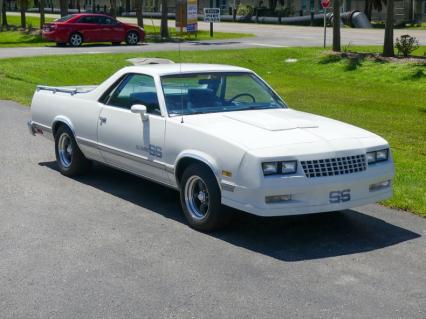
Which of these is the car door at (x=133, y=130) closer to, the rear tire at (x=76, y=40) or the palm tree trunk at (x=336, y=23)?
the palm tree trunk at (x=336, y=23)

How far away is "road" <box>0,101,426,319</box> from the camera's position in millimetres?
5113

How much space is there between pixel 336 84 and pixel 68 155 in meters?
13.9

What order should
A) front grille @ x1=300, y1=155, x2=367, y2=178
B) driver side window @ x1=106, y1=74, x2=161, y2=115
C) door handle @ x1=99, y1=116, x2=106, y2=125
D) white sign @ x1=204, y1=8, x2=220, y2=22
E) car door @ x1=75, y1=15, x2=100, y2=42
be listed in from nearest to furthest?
1. front grille @ x1=300, y1=155, x2=367, y2=178
2. driver side window @ x1=106, y1=74, x2=161, y2=115
3. door handle @ x1=99, y1=116, x2=106, y2=125
4. car door @ x1=75, y1=15, x2=100, y2=42
5. white sign @ x1=204, y1=8, x2=220, y2=22

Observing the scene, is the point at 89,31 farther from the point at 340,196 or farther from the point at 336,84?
the point at 340,196

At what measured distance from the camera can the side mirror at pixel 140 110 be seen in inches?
294

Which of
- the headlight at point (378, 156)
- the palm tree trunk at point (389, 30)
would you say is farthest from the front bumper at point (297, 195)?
the palm tree trunk at point (389, 30)

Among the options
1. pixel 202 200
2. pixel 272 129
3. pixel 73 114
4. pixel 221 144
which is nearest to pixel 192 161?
pixel 202 200

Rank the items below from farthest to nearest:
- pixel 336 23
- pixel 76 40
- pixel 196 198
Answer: pixel 76 40
pixel 336 23
pixel 196 198

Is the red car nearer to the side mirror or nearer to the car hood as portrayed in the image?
the side mirror

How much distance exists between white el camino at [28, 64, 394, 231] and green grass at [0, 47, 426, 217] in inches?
58.7

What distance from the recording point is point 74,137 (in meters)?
8.89

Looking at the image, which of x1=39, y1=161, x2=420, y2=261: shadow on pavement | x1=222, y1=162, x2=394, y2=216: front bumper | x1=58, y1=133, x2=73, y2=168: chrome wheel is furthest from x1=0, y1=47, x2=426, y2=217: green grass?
x1=58, y1=133, x2=73, y2=168: chrome wheel

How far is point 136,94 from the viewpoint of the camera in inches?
316

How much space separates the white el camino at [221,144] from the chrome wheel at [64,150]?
177 millimetres
